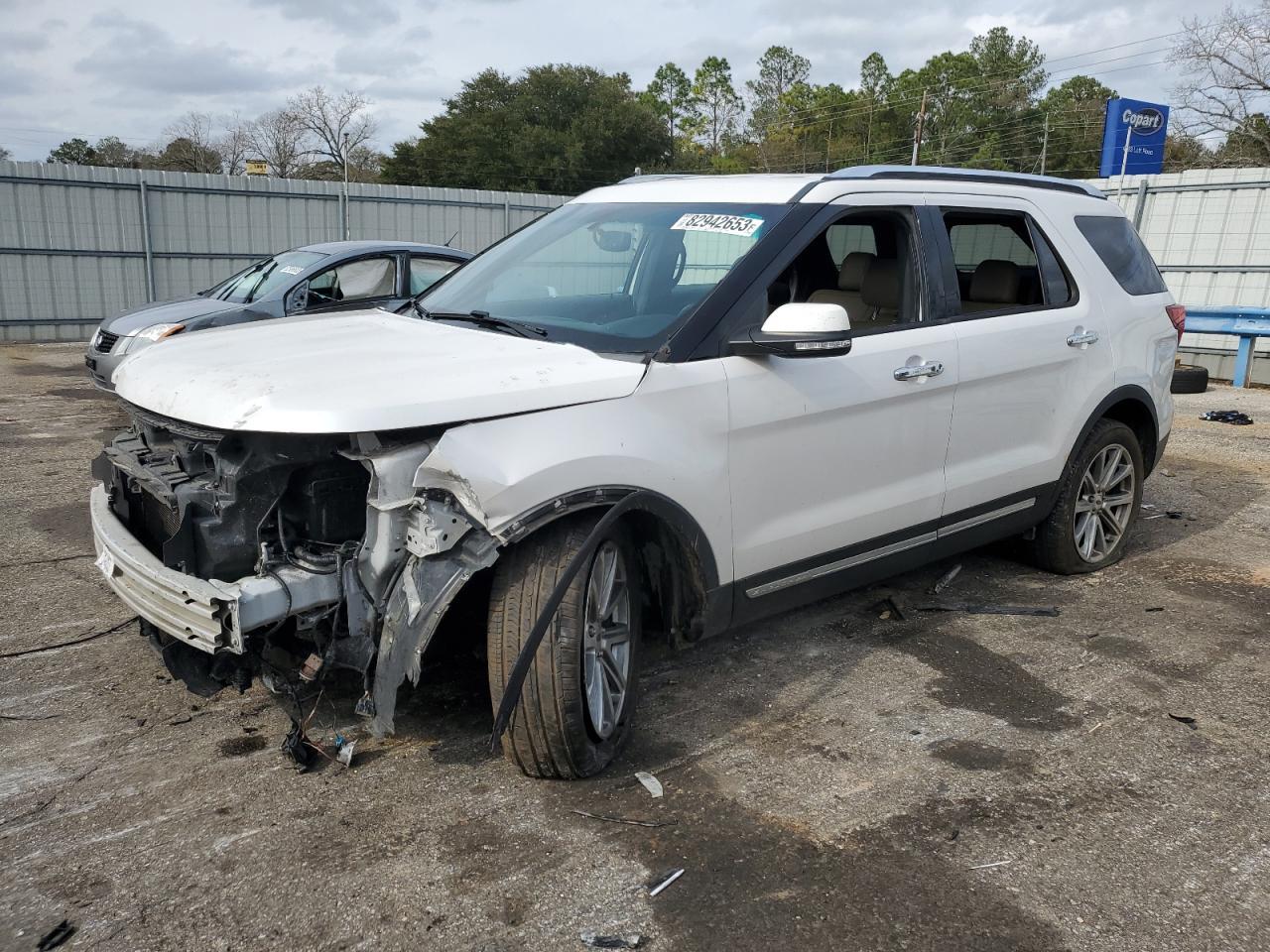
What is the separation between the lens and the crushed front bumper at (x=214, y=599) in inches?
106

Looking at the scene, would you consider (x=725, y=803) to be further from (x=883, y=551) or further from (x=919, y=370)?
(x=919, y=370)

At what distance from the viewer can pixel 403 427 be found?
274cm

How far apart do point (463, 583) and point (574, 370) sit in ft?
2.46

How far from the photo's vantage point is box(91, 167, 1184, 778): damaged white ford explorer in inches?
112

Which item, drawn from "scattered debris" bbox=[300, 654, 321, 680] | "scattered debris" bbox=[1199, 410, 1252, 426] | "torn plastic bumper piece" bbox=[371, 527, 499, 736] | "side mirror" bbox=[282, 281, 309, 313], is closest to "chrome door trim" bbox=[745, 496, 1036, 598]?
"torn plastic bumper piece" bbox=[371, 527, 499, 736]

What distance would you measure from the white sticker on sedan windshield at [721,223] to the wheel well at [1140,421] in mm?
2525

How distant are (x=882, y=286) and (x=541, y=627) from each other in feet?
7.90

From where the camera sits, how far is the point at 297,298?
9070 mm

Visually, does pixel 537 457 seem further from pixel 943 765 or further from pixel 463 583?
pixel 943 765

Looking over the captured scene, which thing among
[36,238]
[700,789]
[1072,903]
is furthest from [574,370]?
[36,238]

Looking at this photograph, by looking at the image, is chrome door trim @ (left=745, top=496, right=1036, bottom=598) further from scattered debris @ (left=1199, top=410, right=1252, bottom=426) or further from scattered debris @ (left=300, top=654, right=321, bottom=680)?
scattered debris @ (left=1199, top=410, right=1252, bottom=426)

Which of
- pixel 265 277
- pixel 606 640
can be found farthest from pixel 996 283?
pixel 265 277

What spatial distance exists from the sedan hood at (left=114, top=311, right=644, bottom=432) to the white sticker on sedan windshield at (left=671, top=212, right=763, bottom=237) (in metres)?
0.81

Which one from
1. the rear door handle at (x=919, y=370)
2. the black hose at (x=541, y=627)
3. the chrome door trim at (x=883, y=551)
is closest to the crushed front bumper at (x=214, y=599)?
the black hose at (x=541, y=627)
